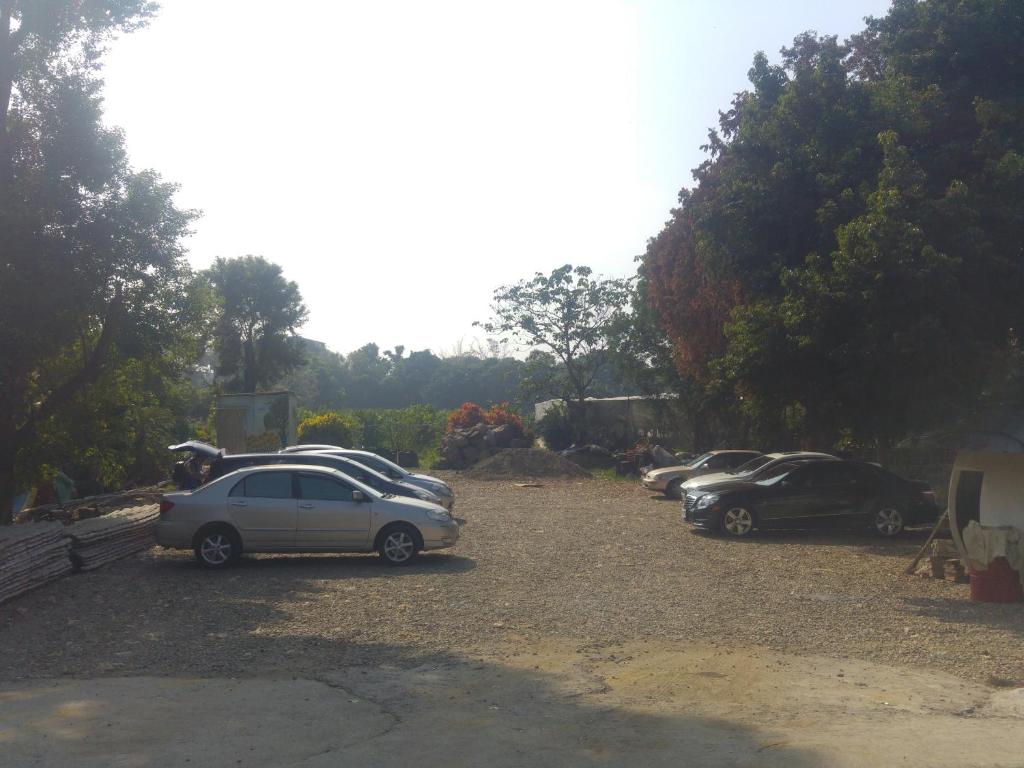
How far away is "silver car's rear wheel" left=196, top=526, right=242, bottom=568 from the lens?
14.8m

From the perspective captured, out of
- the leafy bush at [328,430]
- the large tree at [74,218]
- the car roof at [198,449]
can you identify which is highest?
the large tree at [74,218]

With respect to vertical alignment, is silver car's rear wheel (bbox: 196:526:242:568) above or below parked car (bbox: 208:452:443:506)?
below

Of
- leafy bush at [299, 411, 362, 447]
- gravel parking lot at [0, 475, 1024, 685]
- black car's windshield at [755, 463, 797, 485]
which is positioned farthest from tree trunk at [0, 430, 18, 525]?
leafy bush at [299, 411, 362, 447]

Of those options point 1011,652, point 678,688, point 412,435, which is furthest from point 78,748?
point 412,435

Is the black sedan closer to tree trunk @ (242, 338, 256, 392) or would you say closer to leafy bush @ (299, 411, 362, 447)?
leafy bush @ (299, 411, 362, 447)

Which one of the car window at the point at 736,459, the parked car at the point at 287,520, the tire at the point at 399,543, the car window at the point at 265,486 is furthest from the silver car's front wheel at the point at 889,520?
the car window at the point at 265,486

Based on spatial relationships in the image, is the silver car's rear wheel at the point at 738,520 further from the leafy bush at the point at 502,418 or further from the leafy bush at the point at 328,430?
the leafy bush at the point at 328,430

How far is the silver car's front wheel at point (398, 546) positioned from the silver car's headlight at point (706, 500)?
21.3 ft

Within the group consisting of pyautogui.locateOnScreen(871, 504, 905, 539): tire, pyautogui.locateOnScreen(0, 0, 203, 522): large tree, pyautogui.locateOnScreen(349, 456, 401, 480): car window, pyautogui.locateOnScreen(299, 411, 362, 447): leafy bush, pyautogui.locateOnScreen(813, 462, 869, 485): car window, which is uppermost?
pyautogui.locateOnScreen(0, 0, 203, 522): large tree

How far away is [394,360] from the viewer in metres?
98.8

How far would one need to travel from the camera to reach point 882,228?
15.2m

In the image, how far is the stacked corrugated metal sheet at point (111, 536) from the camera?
14.4 metres

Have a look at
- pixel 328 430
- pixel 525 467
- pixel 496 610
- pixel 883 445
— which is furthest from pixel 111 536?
pixel 328 430

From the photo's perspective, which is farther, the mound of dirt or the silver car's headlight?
the mound of dirt
